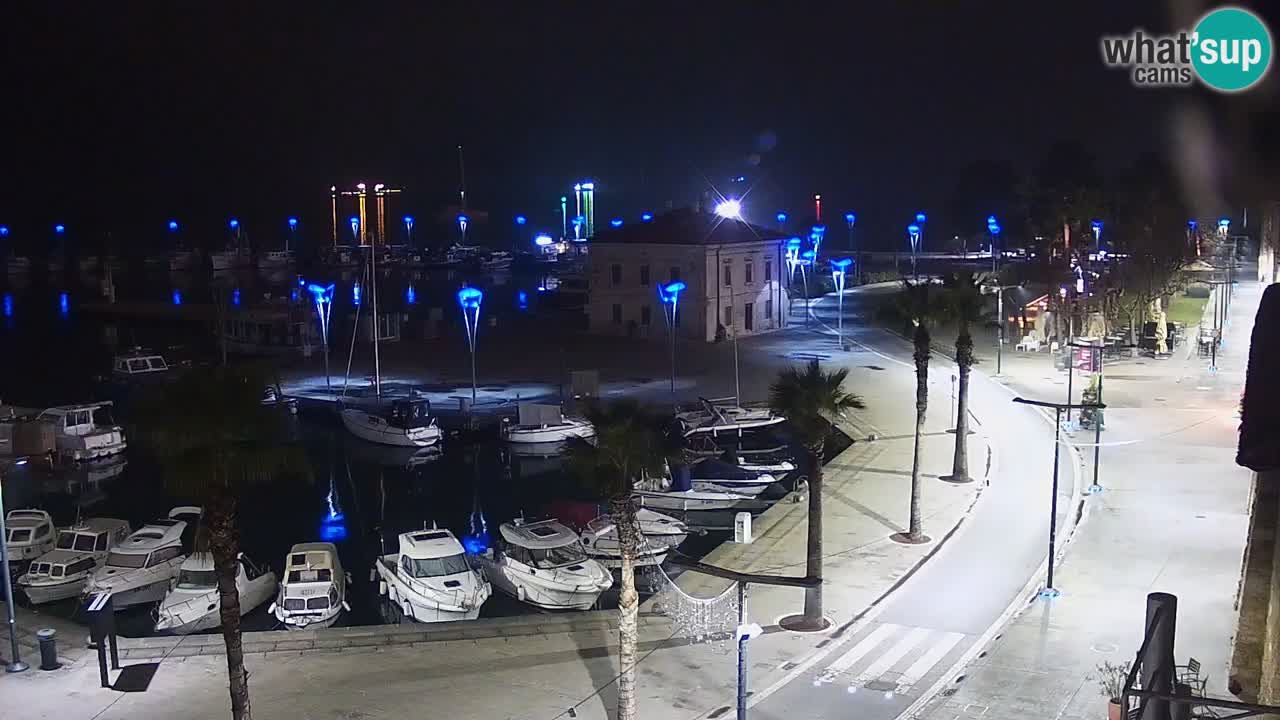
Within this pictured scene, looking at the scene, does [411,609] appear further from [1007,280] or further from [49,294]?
[49,294]

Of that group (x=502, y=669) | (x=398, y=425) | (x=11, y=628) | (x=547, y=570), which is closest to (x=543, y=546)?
(x=547, y=570)

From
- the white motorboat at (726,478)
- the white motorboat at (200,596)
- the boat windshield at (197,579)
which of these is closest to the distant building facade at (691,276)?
the white motorboat at (726,478)

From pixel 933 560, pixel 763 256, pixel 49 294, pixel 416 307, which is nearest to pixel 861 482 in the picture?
pixel 933 560

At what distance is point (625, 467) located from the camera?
18.8 meters

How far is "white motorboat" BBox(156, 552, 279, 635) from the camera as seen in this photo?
28.3 m

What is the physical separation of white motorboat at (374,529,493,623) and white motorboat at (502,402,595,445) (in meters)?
17.7

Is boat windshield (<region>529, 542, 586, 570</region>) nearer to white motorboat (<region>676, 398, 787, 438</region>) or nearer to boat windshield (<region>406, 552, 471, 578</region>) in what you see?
boat windshield (<region>406, 552, 471, 578</region>)

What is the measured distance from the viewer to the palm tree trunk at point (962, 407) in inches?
1326

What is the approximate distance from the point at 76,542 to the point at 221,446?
60.3 ft

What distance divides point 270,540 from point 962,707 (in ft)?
79.5

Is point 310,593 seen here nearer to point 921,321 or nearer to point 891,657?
point 891,657

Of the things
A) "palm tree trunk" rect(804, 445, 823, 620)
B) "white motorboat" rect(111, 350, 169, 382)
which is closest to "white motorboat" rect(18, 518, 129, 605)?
"palm tree trunk" rect(804, 445, 823, 620)

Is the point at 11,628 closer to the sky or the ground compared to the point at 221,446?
closer to the ground

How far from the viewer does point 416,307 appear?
125500mm
